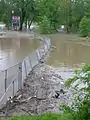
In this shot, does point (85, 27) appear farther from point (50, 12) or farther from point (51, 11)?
point (51, 11)

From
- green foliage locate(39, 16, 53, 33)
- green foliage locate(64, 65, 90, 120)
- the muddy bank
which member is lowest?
green foliage locate(39, 16, 53, 33)

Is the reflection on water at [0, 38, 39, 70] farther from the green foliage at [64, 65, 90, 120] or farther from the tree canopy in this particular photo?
the tree canopy

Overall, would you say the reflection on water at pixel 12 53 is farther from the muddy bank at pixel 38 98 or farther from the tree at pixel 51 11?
the tree at pixel 51 11

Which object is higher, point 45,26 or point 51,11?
point 51,11

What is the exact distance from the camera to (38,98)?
530 inches

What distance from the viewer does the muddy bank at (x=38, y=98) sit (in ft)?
37.6

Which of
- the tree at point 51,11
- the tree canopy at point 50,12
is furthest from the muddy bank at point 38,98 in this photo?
the tree at point 51,11

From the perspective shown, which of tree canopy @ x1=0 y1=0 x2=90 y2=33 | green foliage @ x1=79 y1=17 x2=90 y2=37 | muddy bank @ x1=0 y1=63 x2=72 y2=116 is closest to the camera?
muddy bank @ x1=0 y1=63 x2=72 y2=116

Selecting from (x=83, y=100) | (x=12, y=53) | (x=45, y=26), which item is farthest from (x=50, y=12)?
(x=83, y=100)

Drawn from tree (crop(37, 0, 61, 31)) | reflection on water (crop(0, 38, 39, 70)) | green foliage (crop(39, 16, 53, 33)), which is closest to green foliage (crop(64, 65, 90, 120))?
reflection on water (crop(0, 38, 39, 70))

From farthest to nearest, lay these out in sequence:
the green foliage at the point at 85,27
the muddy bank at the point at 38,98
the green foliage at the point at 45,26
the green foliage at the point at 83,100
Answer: the green foliage at the point at 45,26 → the green foliage at the point at 85,27 → the muddy bank at the point at 38,98 → the green foliage at the point at 83,100

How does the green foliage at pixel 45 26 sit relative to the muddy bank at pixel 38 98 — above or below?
below

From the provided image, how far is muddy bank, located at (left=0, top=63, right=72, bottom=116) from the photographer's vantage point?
11445 millimetres

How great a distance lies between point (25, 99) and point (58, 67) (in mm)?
12799
